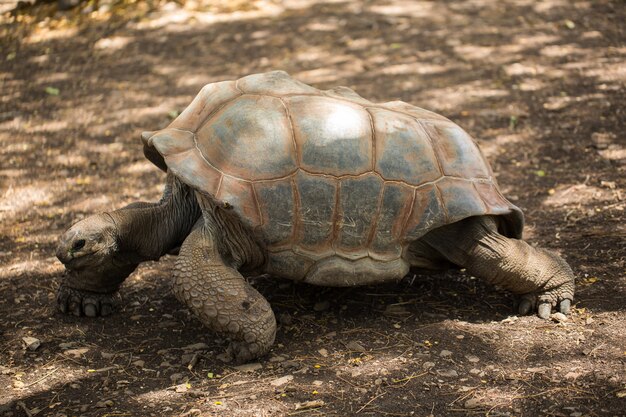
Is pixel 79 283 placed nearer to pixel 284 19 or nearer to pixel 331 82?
pixel 331 82

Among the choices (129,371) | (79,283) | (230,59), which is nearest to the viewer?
(129,371)

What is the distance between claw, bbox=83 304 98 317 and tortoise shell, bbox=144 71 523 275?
947 mm

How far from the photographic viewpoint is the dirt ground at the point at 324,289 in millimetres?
3344

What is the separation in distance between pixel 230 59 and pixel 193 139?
4.71 m

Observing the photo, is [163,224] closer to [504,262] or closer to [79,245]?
[79,245]

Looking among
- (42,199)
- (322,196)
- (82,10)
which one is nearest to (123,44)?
(82,10)

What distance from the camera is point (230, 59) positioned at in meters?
8.35

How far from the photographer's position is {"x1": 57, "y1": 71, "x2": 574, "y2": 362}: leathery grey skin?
11.9 feet

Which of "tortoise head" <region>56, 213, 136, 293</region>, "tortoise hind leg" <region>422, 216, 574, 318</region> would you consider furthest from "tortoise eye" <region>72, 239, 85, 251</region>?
"tortoise hind leg" <region>422, 216, 574, 318</region>

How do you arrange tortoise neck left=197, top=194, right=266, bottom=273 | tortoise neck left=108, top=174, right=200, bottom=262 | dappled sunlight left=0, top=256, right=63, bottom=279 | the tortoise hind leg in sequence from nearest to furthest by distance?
tortoise neck left=197, top=194, right=266, bottom=273
the tortoise hind leg
tortoise neck left=108, top=174, right=200, bottom=262
dappled sunlight left=0, top=256, right=63, bottom=279

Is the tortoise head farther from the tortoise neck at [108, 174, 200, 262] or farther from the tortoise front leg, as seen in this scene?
the tortoise front leg

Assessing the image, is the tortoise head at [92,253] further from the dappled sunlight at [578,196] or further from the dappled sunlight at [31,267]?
the dappled sunlight at [578,196]

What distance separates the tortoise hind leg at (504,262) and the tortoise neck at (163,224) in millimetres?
1242

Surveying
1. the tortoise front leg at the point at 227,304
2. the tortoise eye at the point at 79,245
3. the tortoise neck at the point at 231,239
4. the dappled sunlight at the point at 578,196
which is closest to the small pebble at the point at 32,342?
the tortoise eye at the point at 79,245
